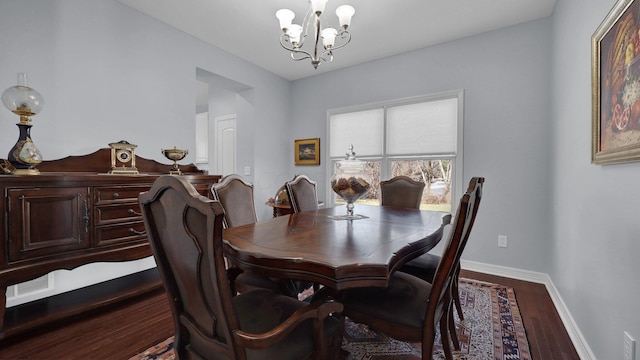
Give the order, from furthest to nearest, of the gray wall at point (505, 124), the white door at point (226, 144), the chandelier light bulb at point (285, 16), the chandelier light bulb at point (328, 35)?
the white door at point (226, 144)
the gray wall at point (505, 124)
the chandelier light bulb at point (328, 35)
the chandelier light bulb at point (285, 16)

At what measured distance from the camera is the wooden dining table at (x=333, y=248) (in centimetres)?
95

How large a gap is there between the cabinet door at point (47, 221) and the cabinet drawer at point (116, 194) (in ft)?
0.24

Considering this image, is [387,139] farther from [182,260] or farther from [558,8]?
[182,260]

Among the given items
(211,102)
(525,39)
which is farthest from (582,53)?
(211,102)

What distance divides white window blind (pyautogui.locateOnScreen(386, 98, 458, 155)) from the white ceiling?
0.76 meters

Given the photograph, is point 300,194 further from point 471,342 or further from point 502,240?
point 502,240

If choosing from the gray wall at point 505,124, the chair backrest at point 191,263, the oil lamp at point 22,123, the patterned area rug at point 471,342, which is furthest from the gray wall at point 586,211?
the oil lamp at point 22,123

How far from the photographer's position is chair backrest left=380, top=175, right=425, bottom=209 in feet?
9.41

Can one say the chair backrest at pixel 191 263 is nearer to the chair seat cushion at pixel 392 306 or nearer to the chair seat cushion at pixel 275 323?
the chair seat cushion at pixel 275 323

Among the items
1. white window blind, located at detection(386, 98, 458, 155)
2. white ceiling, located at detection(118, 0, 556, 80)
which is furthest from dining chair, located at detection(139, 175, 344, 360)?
white window blind, located at detection(386, 98, 458, 155)

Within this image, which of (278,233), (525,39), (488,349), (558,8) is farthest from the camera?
(525,39)

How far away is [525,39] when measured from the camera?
114 inches

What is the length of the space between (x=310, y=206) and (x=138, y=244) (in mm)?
1501

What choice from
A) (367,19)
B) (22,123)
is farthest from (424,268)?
(22,123)
